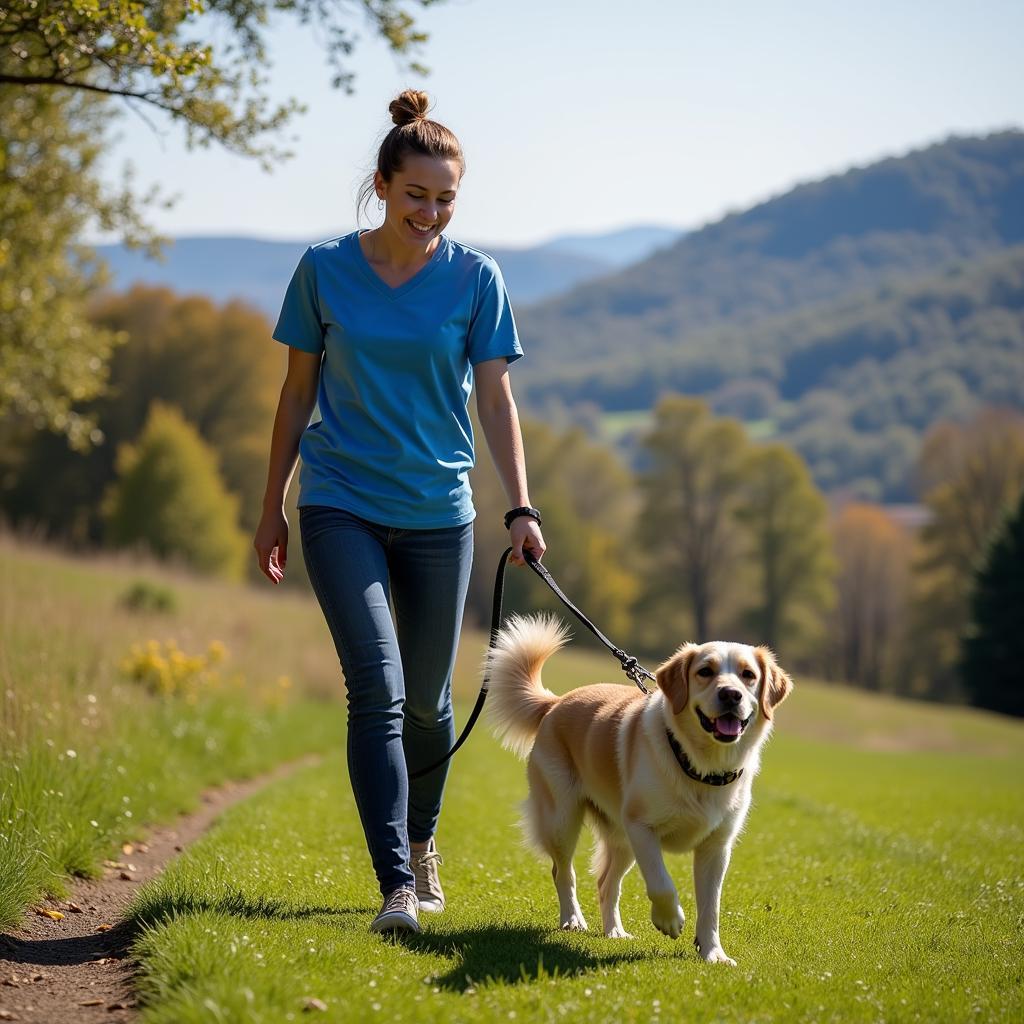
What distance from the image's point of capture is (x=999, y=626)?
45906mm

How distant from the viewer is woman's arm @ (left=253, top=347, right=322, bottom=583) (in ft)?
17.5

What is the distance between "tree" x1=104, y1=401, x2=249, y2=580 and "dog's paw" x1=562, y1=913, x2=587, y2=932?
40597 millimetres

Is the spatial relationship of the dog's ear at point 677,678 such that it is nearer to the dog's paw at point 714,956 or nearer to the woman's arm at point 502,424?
the woman's arm at point 502,424

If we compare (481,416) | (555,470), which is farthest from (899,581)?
(481,416)

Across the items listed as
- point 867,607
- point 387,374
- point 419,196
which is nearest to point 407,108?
point 419,196

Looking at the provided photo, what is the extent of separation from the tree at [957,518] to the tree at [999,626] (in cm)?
617

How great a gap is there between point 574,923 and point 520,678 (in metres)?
1.19

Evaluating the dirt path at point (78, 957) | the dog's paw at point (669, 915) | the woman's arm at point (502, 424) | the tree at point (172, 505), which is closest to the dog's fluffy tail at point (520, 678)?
the woman's arm at point (502, 424)

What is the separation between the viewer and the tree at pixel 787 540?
57.3m

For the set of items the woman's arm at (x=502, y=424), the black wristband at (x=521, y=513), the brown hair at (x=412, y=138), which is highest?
the brown hair at (x=412, y=138)

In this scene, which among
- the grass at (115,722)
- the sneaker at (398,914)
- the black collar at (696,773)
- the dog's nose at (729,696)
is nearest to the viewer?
the sneaker at (398,914)

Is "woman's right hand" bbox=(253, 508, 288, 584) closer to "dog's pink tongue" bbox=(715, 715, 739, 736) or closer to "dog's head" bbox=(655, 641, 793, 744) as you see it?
"dog's head" bbox=(655, 641, 793, 744)

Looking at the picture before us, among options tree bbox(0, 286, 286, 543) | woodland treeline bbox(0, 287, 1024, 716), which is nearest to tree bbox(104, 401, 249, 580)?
woodland treeline bbox(0, 287, 1024, 716)

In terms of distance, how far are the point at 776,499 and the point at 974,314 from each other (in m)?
83.3
